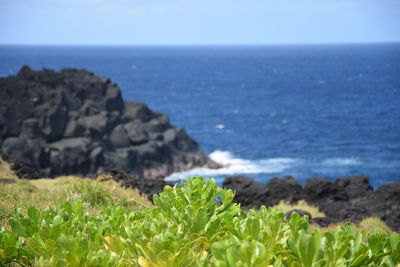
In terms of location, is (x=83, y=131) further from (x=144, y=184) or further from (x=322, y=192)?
(x=144, y=184)

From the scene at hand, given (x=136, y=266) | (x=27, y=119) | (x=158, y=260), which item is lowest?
(x=27, y=119)

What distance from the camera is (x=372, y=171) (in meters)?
55.6

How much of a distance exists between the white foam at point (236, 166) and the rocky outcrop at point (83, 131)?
5.30 feet

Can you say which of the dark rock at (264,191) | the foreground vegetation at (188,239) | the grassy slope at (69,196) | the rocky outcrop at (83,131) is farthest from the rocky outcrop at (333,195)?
the rocky outcrop at (83,131)

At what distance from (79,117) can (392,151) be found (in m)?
37.0

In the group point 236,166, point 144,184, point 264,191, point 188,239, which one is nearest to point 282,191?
point 264,191

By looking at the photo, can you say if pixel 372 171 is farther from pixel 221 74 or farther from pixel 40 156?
pixel 221 74

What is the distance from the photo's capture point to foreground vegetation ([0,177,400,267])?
3604mm

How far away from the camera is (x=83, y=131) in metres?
53.1

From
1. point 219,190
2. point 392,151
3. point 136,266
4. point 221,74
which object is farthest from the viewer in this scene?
point 221,74

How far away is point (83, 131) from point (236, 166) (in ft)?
52.7

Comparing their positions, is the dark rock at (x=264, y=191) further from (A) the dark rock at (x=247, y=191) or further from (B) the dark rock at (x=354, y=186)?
(B) the dark rock at (x=354, y=186)

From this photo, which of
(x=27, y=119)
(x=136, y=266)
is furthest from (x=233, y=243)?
(x=27, y=119)

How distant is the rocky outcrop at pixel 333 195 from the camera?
758 inches
